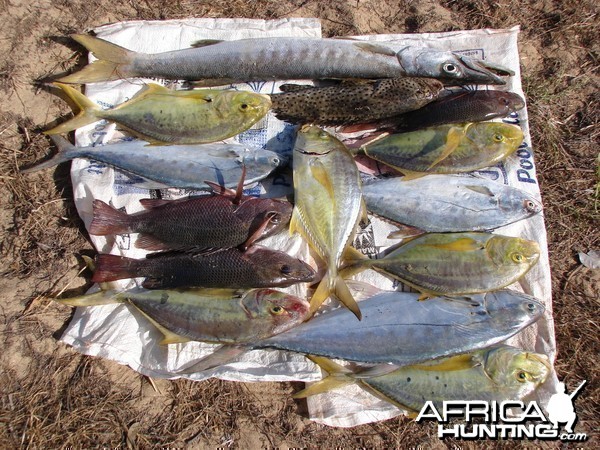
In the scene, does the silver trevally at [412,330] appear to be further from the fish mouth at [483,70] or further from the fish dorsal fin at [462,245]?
the fish mouth at [483,70]

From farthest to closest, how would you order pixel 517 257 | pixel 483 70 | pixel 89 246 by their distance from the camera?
pixel 483 70 < pixel 89 246 < pixel 517 257

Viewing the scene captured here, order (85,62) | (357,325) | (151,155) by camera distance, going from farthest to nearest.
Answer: (85,62)
(151,155)
(357,325)

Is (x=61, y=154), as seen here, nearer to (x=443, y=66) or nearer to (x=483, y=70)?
(x=443, y=66)

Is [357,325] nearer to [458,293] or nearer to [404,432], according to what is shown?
[458,293]

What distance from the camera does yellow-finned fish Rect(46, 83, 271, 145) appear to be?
10.1ft

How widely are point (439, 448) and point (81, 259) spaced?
2.92 m

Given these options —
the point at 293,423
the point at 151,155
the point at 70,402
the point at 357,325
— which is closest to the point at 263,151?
the point at 151,155

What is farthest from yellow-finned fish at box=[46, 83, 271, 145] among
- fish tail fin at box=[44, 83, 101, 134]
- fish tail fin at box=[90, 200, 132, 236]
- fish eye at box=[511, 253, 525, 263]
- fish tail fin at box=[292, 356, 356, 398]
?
fish eye at box=[511, 253, 525, 263]

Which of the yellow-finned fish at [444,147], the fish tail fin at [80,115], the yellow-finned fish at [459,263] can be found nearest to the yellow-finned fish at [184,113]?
the fish tail fin at [80,115]

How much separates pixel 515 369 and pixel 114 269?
2.71 meters

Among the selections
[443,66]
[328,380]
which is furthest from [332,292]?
[443,66]

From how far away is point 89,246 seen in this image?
10.6 ft

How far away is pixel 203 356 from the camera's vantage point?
120 inches

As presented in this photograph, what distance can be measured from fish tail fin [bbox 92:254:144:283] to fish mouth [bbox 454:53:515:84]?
2748mm
